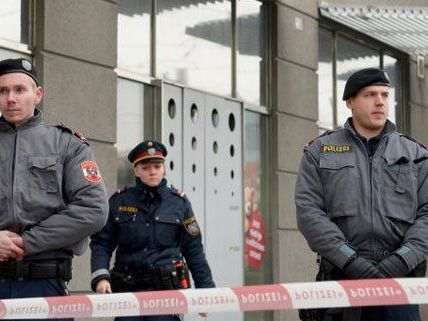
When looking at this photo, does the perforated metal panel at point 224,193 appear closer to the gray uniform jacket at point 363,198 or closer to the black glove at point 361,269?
the gray uniform jacket at point 363,198

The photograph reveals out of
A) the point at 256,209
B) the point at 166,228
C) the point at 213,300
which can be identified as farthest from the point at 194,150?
the point at 213,300

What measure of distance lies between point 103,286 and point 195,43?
5262mm

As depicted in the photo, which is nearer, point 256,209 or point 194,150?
point 194,150

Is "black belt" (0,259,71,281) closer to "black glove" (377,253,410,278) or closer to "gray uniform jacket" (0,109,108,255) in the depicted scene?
"gray uniform jacket" (0,109,108,255)

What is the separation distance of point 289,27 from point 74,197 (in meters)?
9.02

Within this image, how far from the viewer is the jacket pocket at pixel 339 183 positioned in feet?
16.6

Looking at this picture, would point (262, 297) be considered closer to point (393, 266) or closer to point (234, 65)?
point (393, 266)

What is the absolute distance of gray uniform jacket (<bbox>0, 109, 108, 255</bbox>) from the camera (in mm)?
4656

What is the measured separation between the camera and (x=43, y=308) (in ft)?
14.6

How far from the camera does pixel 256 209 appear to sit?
42.0ft

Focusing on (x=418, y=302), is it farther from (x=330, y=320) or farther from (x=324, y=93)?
(x=324, y=93)

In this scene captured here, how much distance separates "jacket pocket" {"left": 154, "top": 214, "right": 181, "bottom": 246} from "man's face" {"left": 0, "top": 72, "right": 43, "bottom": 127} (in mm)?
2298

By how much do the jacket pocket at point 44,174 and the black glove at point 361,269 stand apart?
4.43ft

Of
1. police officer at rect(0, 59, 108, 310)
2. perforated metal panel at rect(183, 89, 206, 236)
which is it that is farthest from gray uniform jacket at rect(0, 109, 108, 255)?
perforated metal panel at rect(183, 89, 206, 236)
